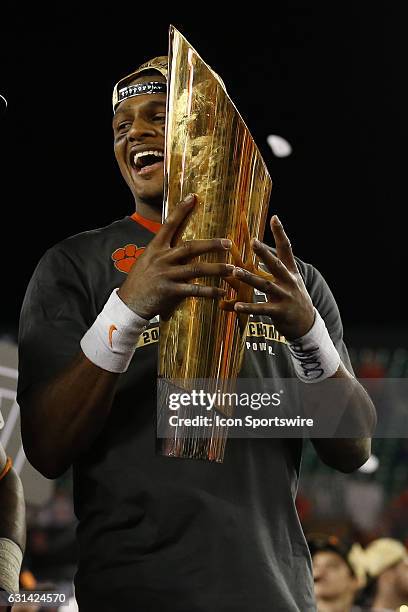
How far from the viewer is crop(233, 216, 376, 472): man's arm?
0.84 m

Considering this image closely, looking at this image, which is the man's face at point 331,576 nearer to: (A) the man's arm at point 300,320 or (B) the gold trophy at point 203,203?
(A) the man's arm at point 300,320

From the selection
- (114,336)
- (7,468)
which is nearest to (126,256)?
(114,336)

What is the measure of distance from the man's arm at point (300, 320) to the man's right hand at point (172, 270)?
0.03 metres

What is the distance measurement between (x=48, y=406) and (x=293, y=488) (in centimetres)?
30

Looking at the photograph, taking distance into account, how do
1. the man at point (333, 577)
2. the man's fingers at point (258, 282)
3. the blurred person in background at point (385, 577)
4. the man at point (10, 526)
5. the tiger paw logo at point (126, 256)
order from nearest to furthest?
the man's fingers at point (258, 282) < the tiger paw logo at point (126, 256) < the man at point (10, 526) < the man at point (333, 577) < the blurred person in background at point (385, 577)

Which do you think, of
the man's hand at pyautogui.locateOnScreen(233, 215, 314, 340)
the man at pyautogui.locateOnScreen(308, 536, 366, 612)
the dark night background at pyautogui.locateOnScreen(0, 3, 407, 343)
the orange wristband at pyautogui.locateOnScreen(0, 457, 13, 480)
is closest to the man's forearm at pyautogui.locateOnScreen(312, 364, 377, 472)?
the man's hand at pyautogui.locateOnScreen(233, 215, 314, 340)

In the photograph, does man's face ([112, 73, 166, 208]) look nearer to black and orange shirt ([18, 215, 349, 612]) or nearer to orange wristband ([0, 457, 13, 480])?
black and orange shirt ([18, 215, 349, 612])

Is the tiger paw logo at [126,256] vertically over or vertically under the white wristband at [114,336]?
over

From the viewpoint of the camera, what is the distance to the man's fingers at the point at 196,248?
0.82 m

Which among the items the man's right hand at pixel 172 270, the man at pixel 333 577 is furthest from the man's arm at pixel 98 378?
the man at pixel 333 577

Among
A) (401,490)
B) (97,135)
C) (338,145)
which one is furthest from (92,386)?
(401,490)

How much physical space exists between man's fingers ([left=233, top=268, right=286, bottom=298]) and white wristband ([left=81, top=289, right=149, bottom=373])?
0.12m

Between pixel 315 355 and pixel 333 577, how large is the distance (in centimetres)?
205

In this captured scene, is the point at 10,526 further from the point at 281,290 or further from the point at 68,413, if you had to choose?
Result: the point at 281,290
